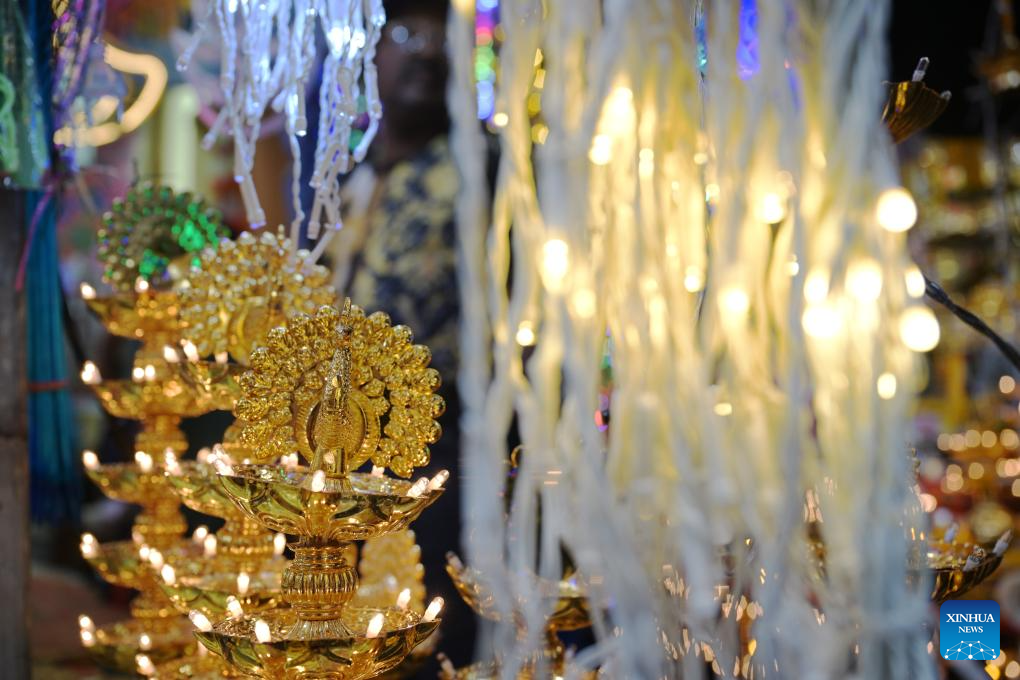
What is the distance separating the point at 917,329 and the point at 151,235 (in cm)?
124

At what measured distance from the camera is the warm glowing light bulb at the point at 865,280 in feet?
→ 1.97

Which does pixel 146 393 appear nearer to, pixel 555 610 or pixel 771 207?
pixel 555 610

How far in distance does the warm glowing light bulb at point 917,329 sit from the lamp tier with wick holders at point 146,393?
3.44 feet

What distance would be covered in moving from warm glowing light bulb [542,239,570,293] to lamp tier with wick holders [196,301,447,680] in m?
0.37

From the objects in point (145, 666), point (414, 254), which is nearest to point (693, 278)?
point (145, 666)

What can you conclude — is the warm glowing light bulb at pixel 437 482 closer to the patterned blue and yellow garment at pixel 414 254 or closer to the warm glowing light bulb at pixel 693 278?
the warm glowing light bulb at pixel 693 278

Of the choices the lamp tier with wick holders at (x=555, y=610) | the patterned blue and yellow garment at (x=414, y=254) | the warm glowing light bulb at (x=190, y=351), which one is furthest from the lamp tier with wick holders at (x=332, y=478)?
the patterned blue and yellow garment at (x=414, y=254)

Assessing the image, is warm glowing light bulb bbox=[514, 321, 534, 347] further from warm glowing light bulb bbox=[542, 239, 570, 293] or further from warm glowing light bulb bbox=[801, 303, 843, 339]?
warm glowing light bulb bbox=[801, 303, 843, 339]

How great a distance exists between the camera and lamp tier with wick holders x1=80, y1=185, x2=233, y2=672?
4.69ft

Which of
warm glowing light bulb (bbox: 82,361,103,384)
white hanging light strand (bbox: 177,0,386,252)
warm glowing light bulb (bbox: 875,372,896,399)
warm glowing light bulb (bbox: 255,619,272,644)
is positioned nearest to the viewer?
warm glowing light bulb (bbox: 875,372,896,399)

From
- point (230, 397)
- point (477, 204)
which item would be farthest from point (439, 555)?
point (477, 204)

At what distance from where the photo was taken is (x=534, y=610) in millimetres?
629

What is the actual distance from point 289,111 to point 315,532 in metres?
0.58

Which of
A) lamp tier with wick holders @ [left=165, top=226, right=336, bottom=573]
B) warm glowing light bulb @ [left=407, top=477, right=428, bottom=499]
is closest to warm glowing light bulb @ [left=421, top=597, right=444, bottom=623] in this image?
warm glowing light bulb @ [left=407, top=477, right=428, bottom=499]
